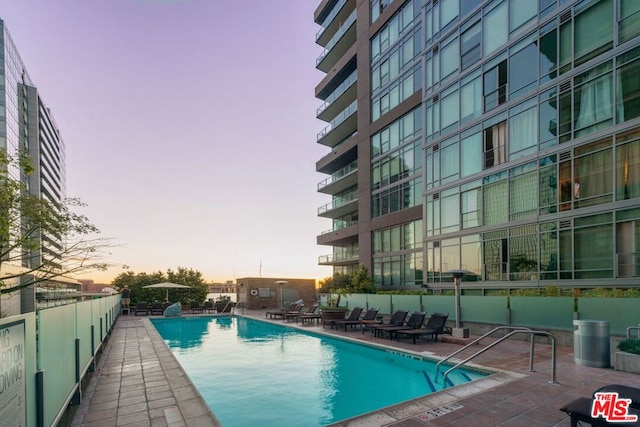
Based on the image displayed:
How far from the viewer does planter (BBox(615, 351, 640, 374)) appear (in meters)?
7.49

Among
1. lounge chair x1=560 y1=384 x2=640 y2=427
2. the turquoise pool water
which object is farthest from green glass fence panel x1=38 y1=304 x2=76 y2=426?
lounge chair x1=560 y1=384 x2=640 y2=427

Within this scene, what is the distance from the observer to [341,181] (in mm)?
34094

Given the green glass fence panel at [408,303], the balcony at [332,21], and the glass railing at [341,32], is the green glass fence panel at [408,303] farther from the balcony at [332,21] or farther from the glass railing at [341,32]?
the balcony at [332,21]

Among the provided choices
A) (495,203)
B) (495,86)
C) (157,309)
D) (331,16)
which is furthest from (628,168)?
(331,16)

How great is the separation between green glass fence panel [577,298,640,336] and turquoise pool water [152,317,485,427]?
455cm

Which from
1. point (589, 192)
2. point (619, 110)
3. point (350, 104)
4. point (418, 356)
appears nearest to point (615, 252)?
point (589, 192)

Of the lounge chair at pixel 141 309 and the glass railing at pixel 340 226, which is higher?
the glass railing at pixel 340 226

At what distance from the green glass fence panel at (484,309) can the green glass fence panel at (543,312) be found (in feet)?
1.11

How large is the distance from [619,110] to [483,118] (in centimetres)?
553

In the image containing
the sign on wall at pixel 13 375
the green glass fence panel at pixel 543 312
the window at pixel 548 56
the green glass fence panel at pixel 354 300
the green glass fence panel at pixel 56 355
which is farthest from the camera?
the green glass fence panel at pixel 354 300

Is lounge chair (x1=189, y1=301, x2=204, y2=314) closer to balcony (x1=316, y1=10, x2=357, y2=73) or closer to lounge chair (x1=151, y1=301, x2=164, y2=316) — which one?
lounge chair (x1=151, y1=301, x2=164, y2=316)

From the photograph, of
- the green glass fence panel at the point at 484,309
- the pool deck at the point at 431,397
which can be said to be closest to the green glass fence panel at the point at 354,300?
the green glass fence panel at the point at 484,309

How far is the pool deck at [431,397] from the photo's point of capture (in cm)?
518

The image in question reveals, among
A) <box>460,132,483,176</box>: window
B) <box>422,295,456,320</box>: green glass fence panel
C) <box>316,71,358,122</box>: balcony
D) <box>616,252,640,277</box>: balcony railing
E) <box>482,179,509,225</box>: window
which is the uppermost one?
<box>316,71,358,122</box>: balcony
